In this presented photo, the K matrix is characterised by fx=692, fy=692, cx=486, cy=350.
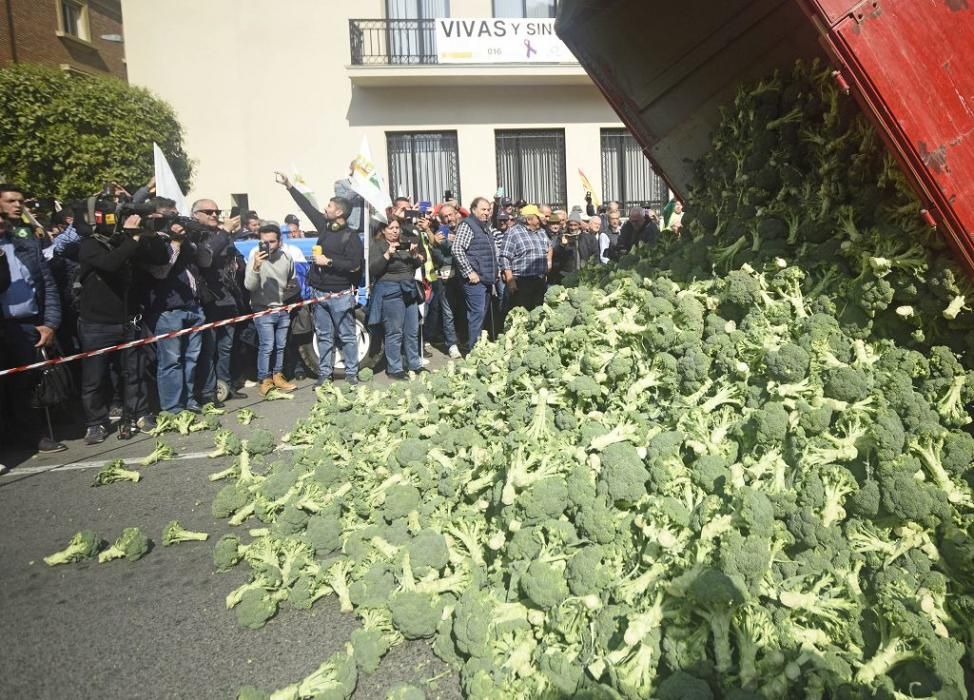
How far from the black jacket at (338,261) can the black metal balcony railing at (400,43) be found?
11249 millimetres

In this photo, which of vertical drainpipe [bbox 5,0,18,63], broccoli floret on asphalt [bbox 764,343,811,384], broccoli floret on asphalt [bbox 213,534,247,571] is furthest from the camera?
vertical drainpipe [bbox 5,0,18,63]

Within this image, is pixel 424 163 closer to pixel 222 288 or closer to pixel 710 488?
pixel 222 288

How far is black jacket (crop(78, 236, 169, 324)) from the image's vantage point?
6.79 m

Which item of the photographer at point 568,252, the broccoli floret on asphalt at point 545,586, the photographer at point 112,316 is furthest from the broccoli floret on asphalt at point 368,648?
the photographer at point 568,252

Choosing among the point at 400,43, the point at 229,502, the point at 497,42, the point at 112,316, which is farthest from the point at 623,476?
the point at 400,43

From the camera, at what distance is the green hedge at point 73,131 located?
1697 cm

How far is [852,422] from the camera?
340cm

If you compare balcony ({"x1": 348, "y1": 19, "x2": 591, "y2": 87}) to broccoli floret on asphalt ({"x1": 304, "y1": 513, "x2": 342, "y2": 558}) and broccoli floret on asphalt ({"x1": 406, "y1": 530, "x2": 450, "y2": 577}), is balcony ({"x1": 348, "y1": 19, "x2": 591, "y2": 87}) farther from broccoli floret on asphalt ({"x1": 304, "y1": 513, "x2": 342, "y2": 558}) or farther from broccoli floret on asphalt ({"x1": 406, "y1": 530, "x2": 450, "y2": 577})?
broccoli floret on asphalt ({"x1": 406, "y1": 530, "x2": 450, "y2": 577})

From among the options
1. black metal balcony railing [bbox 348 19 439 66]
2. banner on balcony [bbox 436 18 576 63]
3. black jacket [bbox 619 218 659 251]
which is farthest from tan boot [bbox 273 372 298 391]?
black metal balcony railing [bbox 348 19 439 66]

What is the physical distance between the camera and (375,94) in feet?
59.9

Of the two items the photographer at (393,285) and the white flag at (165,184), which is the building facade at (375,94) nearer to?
the white flag at (165,184)

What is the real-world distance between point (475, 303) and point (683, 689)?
7.62m

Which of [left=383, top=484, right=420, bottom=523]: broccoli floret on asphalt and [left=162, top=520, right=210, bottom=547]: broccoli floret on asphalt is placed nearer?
[left=383, top=484, right=420, bottom=523]: broccoli floret on asphalt

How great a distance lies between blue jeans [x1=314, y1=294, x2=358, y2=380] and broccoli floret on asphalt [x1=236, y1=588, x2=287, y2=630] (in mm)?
5395
